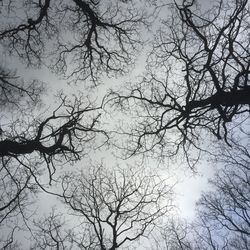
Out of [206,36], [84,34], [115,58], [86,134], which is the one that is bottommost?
[86,134]

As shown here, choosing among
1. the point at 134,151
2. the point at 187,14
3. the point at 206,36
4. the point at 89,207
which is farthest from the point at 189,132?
the point at 89,207

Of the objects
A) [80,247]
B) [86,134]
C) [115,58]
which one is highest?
[115,58]

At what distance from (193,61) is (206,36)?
105 centimetres

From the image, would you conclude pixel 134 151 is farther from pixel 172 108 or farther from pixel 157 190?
pixel 157 190

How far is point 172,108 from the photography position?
27.2 ft

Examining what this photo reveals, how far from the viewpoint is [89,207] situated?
13.4m

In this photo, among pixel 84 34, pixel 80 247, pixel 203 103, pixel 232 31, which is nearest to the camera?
pixel 203 103

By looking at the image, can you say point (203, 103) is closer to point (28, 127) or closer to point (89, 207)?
point (28, 127)

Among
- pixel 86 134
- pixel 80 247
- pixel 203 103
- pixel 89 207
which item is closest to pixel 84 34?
pixel 86 134

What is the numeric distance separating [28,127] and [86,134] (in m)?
1.79

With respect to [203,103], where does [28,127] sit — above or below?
above

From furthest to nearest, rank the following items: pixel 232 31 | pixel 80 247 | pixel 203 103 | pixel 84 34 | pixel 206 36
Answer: pixel 80 247, pixel 84 34, pixel 206 36, pixel 232 31, pixel 203 103

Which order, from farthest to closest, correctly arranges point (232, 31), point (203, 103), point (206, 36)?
1. point (206, 36)
2. point (232, 31)
3. point (203, 103)

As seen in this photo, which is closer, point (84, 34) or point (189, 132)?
point (189, 132)
